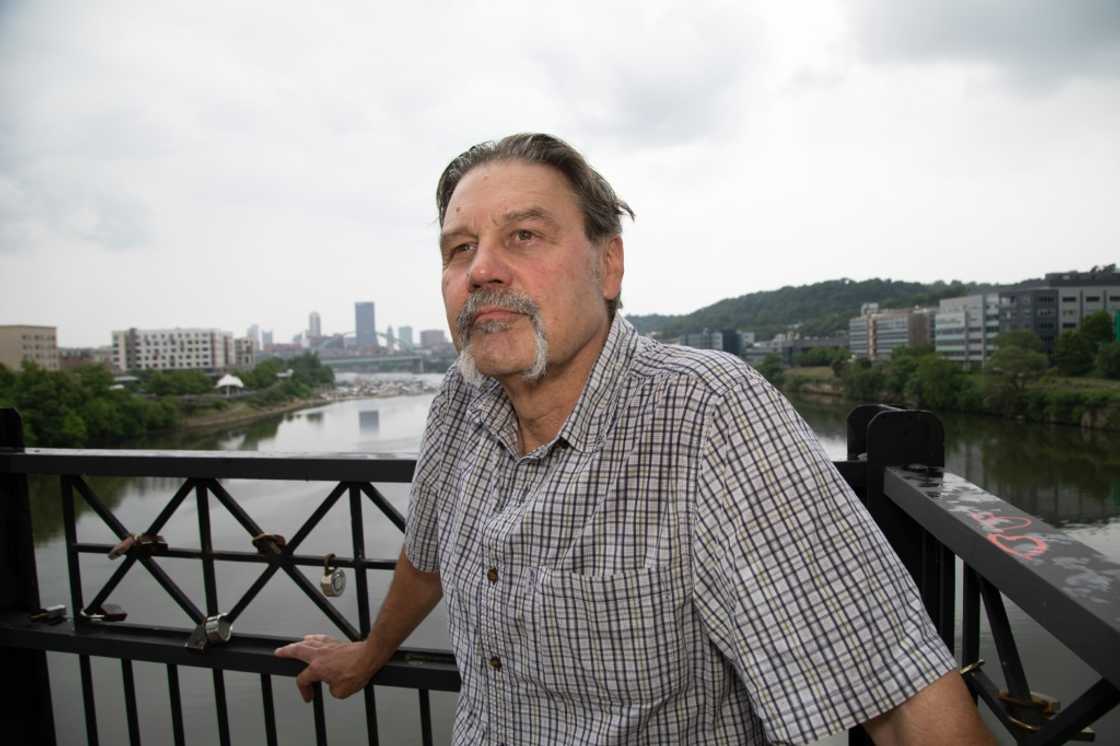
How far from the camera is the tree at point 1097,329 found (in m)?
12.3

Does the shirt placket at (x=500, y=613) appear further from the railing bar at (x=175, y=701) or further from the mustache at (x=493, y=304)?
the railing bar at (x=175, y=701)

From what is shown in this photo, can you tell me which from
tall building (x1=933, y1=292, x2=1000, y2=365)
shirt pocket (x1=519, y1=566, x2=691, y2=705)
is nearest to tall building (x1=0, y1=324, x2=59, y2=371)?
tall building (x1=933, y1=292, x2=1000, y2=365)

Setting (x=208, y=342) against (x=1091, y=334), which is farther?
(x=208, y=342)

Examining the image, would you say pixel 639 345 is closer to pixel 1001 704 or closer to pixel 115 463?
pixel 1001 704

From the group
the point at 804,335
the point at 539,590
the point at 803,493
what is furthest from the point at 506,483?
the point at 804,335

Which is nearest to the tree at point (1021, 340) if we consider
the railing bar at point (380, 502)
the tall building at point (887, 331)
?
the tall building at point (887, 331)

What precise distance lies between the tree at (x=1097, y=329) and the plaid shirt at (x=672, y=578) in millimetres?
14453

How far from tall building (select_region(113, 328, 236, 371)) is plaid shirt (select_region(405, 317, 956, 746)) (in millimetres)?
54563

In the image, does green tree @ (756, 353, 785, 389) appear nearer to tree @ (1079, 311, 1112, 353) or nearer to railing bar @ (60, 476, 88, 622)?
tree @ (1079, 311, 1112, 353)

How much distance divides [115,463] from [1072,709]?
1816 mm

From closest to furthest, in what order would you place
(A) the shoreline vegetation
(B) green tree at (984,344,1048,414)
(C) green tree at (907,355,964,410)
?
(A) the shoreline vegetation
(C) green tree at (907,355,964,410)
(B) green tree at (984,344,1048,414)

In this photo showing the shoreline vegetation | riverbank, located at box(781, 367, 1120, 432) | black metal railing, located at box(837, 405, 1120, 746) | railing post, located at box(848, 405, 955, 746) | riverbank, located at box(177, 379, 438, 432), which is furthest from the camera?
riverbank, located at box(177, 379, 438, 432)

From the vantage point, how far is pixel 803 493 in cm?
72

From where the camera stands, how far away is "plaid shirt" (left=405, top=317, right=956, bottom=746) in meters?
0.69
